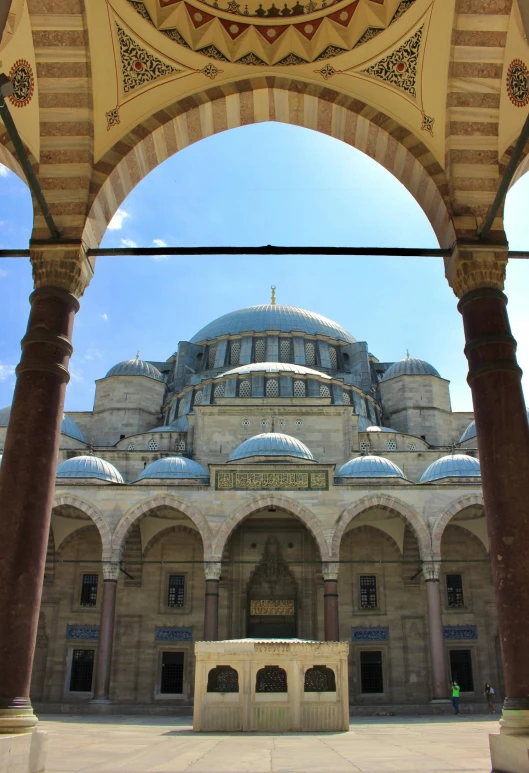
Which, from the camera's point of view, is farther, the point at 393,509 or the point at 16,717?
the point at 393,509

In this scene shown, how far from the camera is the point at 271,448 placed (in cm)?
1969

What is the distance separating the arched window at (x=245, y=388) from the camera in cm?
2473

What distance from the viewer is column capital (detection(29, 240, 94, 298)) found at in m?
5.61

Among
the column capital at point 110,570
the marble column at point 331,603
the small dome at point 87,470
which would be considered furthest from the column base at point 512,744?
the small dome at point 87,470

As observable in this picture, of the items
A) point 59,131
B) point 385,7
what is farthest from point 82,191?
point 385,7

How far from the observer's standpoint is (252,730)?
368 inches

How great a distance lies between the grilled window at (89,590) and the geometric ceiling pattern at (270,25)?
1695cm

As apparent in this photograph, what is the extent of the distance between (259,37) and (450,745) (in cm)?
726

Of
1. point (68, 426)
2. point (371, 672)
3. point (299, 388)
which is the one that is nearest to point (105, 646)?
point (371, 672)

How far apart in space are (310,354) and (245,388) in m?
5.49

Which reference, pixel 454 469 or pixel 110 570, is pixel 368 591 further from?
pixel 110 570

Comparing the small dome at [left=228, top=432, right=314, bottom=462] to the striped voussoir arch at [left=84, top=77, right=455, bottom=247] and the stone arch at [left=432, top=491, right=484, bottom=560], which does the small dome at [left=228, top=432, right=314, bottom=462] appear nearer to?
the stone arch at [left=432, top=491, right=484, bottom=560]

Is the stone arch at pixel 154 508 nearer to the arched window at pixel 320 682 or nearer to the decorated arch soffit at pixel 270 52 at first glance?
the arched window at pixel 320 682

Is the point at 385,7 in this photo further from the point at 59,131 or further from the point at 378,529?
the point at 378,529
